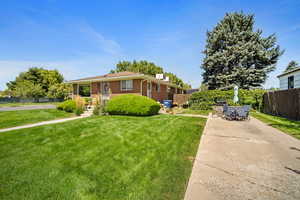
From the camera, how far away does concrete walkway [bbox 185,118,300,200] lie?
2.09m

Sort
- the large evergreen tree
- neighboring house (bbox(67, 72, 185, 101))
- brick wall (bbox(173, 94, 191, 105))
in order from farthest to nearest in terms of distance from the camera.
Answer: brick wall (bbox(173, 94, 191, 105)), the large evergreen tree, neighboring house (bbox(67, 72, 185, 101))

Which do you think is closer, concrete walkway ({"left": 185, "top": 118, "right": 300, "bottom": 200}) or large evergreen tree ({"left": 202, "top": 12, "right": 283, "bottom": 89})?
concrete walkway ({"left": 185, "top": 118, "right": 300, "bottom": 200})

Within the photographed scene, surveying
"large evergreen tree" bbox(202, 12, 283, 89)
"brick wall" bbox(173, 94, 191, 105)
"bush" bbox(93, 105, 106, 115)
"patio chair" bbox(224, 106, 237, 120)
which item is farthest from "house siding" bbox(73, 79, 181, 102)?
"patio chair" bbox(224, 106, 237, 120)

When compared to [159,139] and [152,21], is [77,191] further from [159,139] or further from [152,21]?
[152,21]

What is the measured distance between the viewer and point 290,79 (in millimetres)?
12273

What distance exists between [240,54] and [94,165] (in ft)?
71.9

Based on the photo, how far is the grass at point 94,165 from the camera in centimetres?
210

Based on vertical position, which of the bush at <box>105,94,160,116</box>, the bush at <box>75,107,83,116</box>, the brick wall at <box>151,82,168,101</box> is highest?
the brick wall at <box>151,82,168,101</box>

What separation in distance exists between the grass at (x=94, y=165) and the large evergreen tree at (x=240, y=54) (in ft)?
58.8

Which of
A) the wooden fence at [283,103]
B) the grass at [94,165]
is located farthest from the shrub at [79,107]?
the wooden fence at [283,103]

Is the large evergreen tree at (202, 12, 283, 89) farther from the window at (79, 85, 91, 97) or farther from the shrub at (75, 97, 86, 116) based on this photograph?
the window at (79, 85, 91, 97)

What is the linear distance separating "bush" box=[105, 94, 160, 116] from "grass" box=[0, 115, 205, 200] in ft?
13.5

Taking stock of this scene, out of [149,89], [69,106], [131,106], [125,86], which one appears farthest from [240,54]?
[69,106]

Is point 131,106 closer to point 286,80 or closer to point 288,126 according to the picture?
point 288,126
